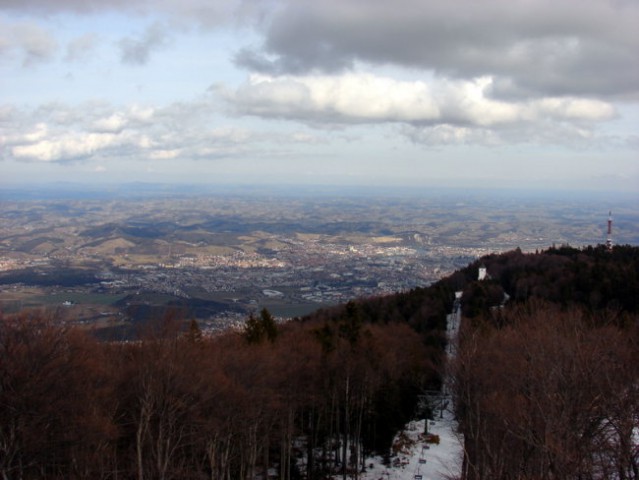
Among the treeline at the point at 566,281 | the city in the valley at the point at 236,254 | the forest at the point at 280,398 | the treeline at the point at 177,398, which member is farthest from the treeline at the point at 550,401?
the city in the valley at the point at 236,254

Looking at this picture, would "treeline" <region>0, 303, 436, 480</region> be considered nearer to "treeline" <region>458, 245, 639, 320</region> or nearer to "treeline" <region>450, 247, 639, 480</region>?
"treeline" <region>450, 247, 639, 480</region>

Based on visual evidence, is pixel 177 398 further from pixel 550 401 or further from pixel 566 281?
pixel 566 281

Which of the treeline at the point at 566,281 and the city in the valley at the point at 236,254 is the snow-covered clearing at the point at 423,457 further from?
the city in the valley at the point at 236,254

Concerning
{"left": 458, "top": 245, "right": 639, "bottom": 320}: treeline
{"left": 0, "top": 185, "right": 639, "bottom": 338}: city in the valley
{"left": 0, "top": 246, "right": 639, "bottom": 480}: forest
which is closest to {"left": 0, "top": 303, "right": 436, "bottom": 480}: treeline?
{"left": 0, "top": 246, "right": 639, "bottom": 480}: forest

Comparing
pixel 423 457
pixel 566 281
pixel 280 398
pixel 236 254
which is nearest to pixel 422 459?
pixel 423 457

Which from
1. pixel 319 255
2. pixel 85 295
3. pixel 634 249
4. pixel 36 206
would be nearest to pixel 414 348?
pixel 634 249

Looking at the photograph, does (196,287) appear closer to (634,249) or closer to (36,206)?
(634,249)
